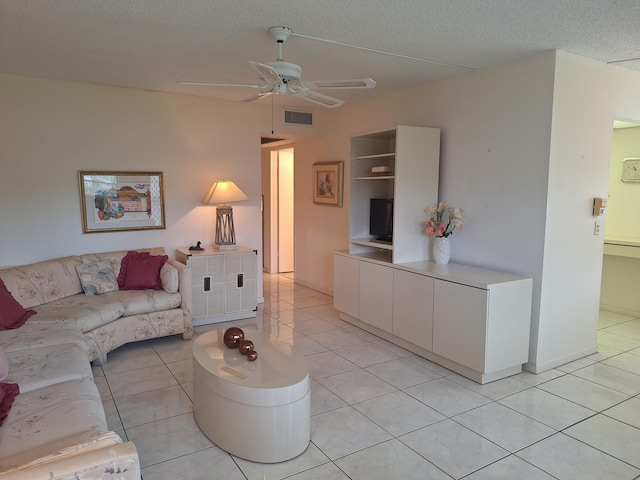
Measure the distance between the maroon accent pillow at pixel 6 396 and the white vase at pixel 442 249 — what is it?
320 centimetres

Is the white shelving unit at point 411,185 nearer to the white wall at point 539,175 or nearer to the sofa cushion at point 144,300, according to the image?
the white wall at point 539,175

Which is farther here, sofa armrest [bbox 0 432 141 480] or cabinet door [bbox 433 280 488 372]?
cabinet door [bbox 433 280 488 372]

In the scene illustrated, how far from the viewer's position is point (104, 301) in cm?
373

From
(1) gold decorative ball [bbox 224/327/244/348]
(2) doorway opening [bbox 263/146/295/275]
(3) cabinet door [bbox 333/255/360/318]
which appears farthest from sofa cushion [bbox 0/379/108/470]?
(2) doorway opening [bbox 263/146/295/275]

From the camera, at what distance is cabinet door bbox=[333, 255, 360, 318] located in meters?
4.41

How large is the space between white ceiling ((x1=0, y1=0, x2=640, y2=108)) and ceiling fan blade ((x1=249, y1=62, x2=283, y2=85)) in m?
0.40

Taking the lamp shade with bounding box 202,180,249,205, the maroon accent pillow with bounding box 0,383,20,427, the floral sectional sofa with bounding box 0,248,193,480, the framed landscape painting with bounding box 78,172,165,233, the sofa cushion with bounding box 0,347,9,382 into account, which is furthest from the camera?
the lamp shade with bounding box 202,180,249,205

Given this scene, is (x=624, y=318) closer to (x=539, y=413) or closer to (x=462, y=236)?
(x=462, y=236)

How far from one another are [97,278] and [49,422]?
246 cm

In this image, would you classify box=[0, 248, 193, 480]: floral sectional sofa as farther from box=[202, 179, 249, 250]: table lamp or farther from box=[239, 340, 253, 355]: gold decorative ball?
box=[239, 340, 253, 355]: gold decorative ball

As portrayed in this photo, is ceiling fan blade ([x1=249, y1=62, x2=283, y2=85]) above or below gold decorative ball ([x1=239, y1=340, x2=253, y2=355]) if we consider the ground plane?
above

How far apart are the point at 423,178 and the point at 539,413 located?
214 centimetres

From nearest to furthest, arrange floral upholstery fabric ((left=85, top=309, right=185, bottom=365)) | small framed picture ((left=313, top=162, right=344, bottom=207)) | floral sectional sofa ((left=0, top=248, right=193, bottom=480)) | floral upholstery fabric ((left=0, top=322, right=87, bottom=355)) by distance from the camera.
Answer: floral sectional sofa ((left=0, top=248, right=193, bottom=480)) → floral upholstery fabric ((left=0, top=322, right=87, bottom=355)) → floral upholstery fabric ((left=85, top=309, right=185, bottom=365)) → small framed picture ((left=313, top=162, right=344, bottom=207))

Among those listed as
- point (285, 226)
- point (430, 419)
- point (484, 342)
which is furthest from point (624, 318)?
point (285, 226)
